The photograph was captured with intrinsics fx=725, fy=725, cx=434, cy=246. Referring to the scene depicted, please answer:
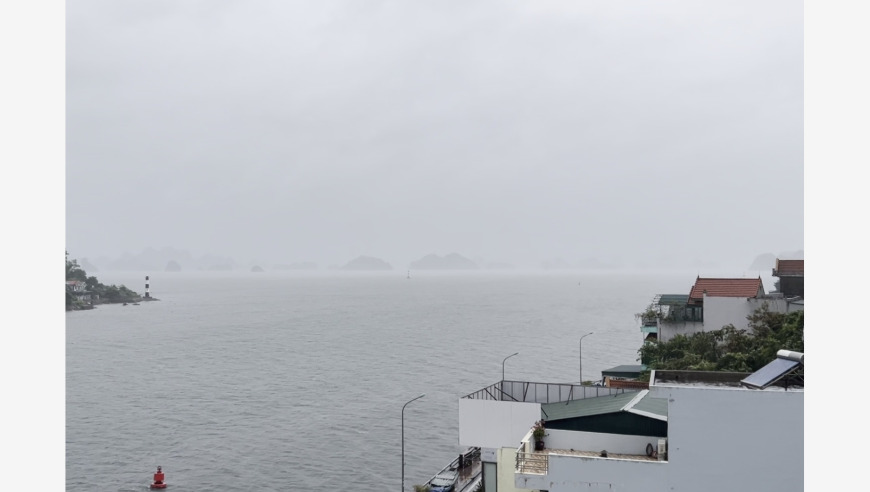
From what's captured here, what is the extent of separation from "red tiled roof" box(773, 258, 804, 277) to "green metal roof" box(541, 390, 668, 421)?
33.5m

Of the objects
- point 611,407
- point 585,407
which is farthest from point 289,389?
point 611,407

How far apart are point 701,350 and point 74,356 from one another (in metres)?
80.7

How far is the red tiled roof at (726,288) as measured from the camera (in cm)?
4672

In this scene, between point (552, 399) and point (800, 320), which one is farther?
point (800, 320)

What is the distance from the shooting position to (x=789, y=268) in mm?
53438

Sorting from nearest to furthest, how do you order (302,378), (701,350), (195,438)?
(701,350) → (195,438) → (302,378)

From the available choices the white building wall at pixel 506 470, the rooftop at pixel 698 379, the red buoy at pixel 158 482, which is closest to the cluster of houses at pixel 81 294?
the red buoy at pixel 158 482

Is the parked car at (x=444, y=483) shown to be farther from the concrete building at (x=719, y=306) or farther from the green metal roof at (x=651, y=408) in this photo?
the concrete building at (x=719, y=306)

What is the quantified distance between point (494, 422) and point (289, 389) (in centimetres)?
4413

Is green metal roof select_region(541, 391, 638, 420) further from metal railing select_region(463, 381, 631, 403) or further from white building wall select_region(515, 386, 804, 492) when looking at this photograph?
white building wall select_region(515, 386, 804, 492)

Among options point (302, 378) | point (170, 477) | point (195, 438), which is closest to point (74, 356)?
point (302, 378)

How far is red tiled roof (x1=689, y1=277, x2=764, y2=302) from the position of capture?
46719mm
